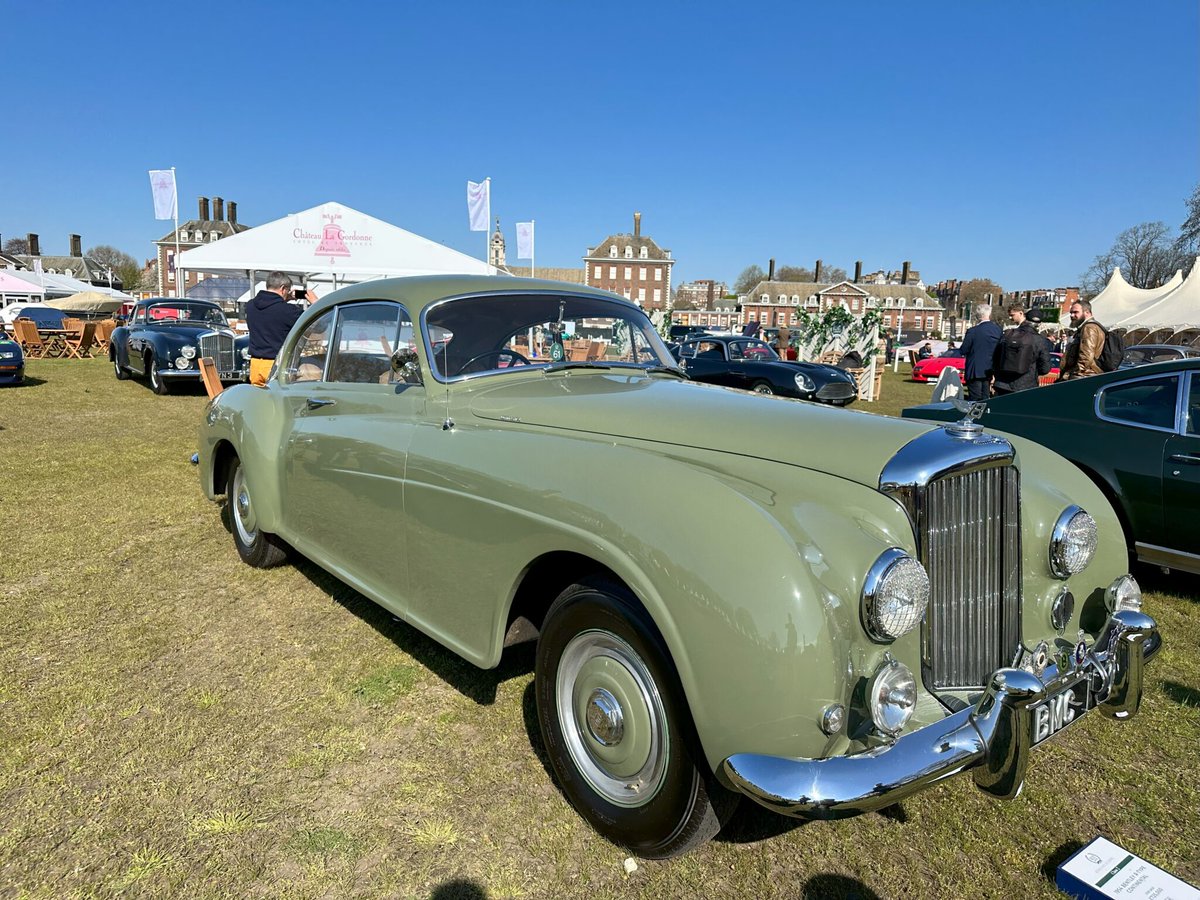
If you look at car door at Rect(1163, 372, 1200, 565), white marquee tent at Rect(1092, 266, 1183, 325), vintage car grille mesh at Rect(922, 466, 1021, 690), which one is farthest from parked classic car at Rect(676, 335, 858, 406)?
white marquee tent at Rect(1092, 266, 1183, 325)

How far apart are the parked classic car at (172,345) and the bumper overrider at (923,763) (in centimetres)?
1091

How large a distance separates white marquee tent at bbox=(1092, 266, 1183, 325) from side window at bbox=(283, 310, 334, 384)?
95.5ft

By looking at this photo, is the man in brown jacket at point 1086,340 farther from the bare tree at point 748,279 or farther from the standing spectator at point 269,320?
the bare tree at point 748,279

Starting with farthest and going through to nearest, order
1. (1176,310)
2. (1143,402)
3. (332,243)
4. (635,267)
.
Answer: (635,267)
(1176,310)
(332,243)
(1143,402)

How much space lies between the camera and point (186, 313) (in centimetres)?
1477

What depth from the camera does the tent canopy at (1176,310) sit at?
76.8 ft

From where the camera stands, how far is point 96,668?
3.30 meters

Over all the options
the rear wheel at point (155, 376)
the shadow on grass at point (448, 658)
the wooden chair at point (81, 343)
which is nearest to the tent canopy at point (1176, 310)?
the shadow on grass at point (448, 658)

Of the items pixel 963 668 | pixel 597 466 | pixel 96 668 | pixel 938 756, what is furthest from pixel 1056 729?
pixel 96 668

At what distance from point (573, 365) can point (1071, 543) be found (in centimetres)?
208

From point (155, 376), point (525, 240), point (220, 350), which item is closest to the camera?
point (220, 350)

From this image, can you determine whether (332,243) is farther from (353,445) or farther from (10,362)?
(353,445)

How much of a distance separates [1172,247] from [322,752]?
2431 inches

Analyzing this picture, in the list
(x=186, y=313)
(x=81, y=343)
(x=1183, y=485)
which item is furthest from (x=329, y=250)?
(x=1183, y=485)
